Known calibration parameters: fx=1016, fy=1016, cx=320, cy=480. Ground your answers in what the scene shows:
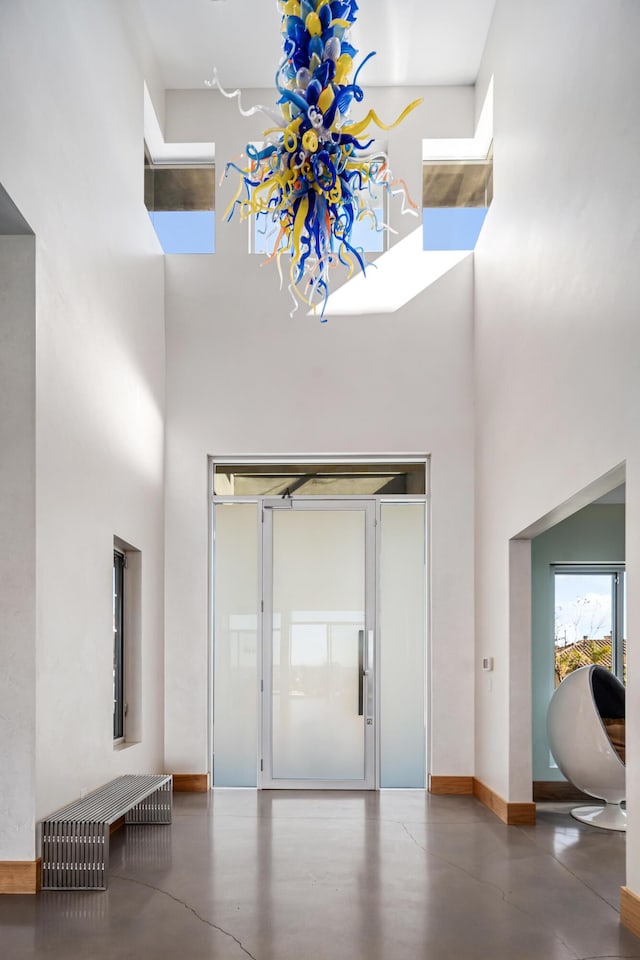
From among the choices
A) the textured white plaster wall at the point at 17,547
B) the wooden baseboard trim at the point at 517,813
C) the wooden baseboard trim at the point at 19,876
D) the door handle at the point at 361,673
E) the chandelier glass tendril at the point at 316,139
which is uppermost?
the chandelier glass tendril at the point at 316,139

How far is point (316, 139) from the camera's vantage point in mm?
4516

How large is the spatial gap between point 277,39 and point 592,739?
5.99 m

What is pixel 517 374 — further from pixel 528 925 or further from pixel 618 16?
pixel 528 925

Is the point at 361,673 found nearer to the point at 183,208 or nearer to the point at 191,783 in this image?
the point at 191,783

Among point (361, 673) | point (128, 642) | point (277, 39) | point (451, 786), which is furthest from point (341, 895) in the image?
point (277, 39)

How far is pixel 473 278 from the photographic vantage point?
8.79m

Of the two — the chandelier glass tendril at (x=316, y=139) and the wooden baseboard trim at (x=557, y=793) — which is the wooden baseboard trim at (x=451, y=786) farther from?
the chandelier glass tendril at (x=316, y=139)

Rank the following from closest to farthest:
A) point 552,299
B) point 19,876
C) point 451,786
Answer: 1. point 19,876
2. point 552,299
3. point 451,786

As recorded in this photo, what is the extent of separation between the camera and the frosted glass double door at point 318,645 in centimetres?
860

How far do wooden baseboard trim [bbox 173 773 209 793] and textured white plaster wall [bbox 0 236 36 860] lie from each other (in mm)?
3580

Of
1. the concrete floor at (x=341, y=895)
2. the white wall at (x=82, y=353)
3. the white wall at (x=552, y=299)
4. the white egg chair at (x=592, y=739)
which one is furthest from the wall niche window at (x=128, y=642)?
the white egg chair at (x=592, y=739)

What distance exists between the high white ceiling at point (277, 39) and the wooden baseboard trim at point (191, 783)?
19.6 feet

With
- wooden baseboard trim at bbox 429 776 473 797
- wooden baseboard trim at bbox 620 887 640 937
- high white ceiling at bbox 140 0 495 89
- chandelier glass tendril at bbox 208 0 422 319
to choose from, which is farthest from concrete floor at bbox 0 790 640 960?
high white ceiling at bbox 140 0 495 89

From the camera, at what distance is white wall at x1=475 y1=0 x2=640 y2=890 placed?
4.31m
